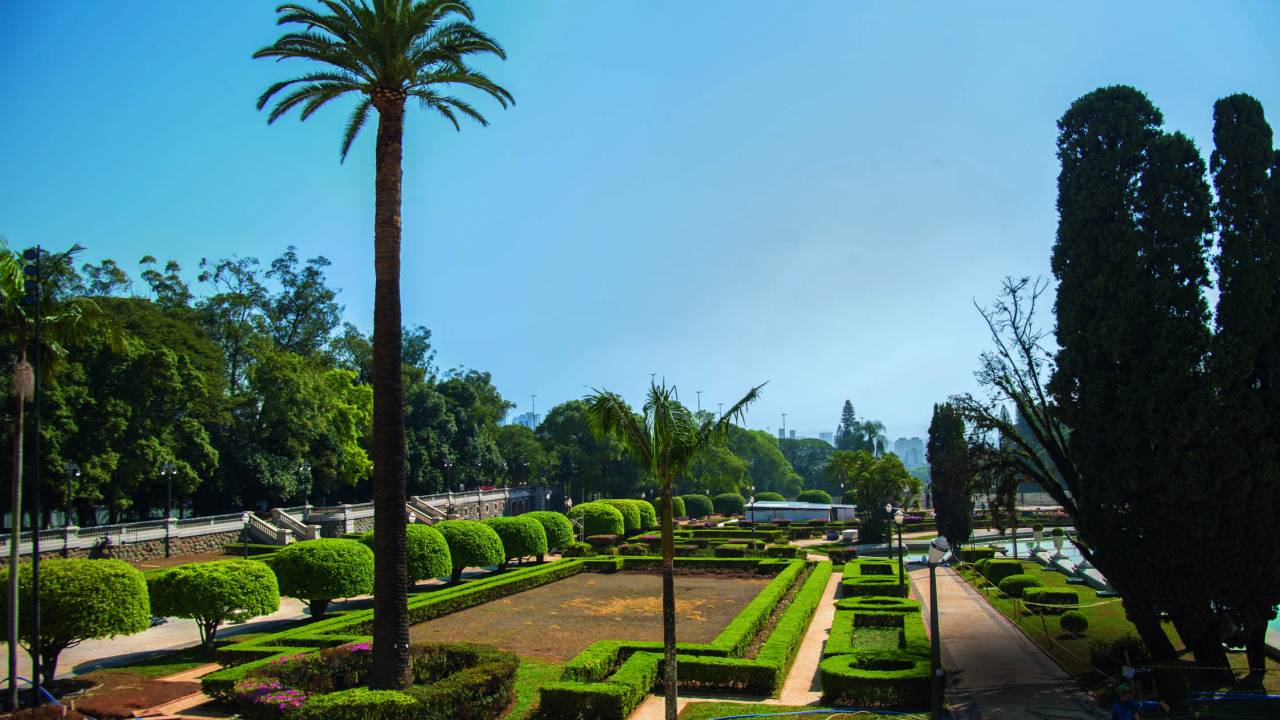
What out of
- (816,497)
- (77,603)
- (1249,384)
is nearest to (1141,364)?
(1249,384)

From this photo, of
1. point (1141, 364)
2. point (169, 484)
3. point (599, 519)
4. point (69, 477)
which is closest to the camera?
point (1141, 364)

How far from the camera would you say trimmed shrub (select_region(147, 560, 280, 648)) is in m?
19.1

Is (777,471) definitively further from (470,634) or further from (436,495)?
(470,634)

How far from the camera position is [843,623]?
1962 cm

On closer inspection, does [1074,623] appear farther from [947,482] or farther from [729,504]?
[729,504]

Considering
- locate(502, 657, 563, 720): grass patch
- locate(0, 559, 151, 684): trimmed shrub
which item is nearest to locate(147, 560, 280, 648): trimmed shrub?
locate(0, 559, 151, 684): trimmed shrub

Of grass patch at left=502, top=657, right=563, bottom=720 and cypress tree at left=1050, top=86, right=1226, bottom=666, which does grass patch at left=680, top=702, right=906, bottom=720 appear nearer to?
grass patch at left=502, top=657, right=563, bottom=720

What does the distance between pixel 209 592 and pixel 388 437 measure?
368 inches

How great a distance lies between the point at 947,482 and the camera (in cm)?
3869

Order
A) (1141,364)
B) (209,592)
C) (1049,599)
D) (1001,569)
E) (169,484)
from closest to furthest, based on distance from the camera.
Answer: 1. (1141,364)
2. (209,592)
3. (1049,599)
4. (1001,569)
5. (169,484)

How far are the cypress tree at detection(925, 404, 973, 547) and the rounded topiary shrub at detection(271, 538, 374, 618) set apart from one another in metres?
26.4

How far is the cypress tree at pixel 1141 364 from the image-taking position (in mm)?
14227

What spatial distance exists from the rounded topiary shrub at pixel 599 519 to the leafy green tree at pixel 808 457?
4040 inches

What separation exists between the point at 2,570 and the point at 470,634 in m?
10.9
